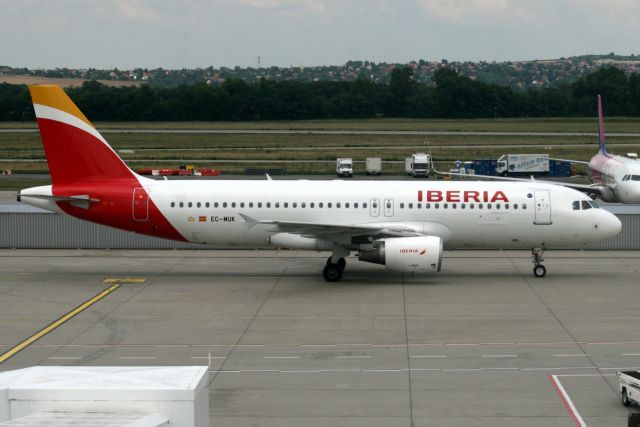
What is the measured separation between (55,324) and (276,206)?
11.0m

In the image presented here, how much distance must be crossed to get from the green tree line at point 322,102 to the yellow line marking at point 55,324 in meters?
127

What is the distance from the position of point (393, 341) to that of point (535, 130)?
390 ft

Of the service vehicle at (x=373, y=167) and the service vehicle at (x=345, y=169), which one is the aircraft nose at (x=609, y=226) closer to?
the service vehicle at (x=345, y=169)

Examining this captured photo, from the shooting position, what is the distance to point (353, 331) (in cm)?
3006

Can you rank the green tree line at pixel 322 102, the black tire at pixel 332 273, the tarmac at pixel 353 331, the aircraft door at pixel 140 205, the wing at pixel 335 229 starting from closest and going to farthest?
the tarmac at pixel 353 331
the wing at pixel 335 229
the black tire at pixel 332 273
the aircraft door at pixel 140 205
the green tree line at pixel 322 102

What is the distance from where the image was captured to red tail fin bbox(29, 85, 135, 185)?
38.6 meters

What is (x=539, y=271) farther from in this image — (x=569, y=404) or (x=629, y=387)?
(x=629, y=387)

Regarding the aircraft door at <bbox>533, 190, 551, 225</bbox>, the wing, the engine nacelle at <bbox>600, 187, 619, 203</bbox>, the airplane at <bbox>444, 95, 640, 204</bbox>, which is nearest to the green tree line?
the airplane at <bbox>444, 95, 640, 204</bbox>

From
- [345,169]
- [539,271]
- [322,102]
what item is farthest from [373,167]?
[322,102]

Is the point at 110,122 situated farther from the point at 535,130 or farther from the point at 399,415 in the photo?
the point at 399,415

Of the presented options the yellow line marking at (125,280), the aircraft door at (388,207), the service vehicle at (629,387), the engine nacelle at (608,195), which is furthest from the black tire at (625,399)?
the engine nacelle at (608,195)

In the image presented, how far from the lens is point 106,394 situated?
33.5 ft

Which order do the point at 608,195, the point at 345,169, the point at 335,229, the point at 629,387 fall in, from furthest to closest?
the point at 345,169 → the point at 608,195 → the point at 335,229 → the point at 629,387

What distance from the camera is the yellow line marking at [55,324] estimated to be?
27422 mm
